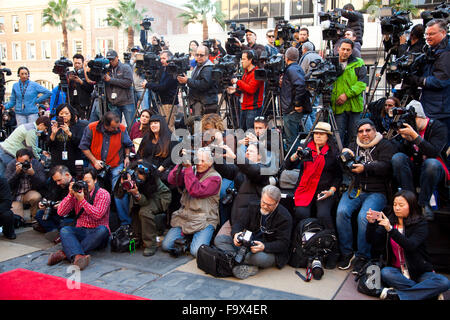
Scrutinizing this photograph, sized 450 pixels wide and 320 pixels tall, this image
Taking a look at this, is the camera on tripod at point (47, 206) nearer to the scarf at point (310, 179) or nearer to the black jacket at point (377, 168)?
the scarf at point (310, 179)

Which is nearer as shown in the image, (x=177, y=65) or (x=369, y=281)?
(x=369, y=281)

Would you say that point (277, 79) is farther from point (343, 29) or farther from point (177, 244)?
point (177, 244)

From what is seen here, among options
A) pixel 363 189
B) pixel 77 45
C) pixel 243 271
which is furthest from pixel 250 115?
pixel 77 45

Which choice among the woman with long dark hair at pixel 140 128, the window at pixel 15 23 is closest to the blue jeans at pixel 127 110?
the woman with long dark hair at pixel 140 128

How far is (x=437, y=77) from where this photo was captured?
434 centimetres

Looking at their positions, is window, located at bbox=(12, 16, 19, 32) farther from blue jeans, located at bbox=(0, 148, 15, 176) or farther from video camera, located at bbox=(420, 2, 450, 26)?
video camera, located at bbox=(420, 2, 450, 26)

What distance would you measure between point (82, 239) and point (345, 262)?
2.86 metres

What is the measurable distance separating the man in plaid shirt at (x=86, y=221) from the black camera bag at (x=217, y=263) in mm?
1291

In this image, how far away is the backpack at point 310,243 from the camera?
4.07 m

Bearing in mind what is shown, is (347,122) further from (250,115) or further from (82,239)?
(82,239)

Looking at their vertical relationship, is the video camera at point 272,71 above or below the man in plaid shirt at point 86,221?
above

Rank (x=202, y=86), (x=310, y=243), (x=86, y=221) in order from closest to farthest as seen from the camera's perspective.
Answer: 1. (x=310, y=243)
2. (x=86, y=221)
3. (x=202, y=86)

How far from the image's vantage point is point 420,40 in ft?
17.0
